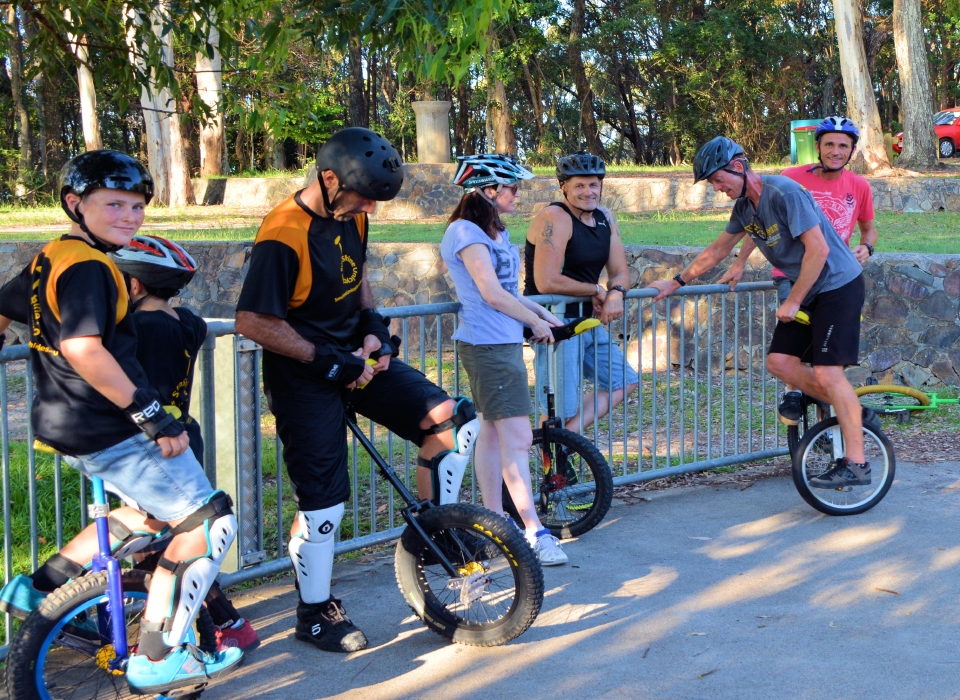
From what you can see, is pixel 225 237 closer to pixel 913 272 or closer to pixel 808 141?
pixel 913 272

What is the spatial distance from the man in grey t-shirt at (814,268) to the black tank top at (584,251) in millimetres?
600

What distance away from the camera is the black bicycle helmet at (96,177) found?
10.6 feet

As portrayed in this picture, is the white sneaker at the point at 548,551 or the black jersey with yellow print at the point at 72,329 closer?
the black jersey with yellow print at the point at 72,329

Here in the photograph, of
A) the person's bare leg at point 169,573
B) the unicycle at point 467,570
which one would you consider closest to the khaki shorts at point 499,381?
the unicycle at point 467,570

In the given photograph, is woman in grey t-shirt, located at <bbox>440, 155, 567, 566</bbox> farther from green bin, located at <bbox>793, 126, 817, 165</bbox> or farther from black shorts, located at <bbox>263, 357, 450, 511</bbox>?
green bin, located at <bbox>793, 126, 817, 165</bbox>

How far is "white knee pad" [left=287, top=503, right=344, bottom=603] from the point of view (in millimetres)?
4027

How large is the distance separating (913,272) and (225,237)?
10.3 m

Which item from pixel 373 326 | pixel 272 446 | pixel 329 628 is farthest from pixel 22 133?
pixel 329 628

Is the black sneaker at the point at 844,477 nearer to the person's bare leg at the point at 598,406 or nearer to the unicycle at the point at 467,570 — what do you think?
the person's bare leg at the point at 598,406

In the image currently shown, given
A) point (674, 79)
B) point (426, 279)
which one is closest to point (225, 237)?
point (426, 279)

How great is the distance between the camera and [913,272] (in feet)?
32.7

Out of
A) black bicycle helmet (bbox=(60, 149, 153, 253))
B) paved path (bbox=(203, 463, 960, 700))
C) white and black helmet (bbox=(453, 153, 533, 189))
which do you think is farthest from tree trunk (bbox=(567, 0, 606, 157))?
black bicycle helmet (bbox=(60, 149, 153, 253))

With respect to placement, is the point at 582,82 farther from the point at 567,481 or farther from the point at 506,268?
the point at 506,268

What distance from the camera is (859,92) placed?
22562mm
